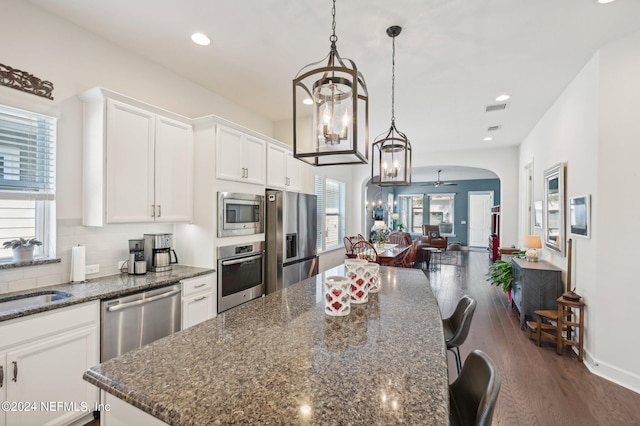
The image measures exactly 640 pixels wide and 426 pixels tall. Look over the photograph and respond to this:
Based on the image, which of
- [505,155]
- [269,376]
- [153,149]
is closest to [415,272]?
[269,376]

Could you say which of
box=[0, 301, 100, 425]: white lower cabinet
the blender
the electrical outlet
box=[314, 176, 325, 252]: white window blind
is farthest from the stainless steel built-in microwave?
box=[314, 176, 325, 252]: white window blind

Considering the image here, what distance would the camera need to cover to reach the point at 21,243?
2084 mm

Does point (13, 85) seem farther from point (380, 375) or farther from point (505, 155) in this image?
point (505, 155)

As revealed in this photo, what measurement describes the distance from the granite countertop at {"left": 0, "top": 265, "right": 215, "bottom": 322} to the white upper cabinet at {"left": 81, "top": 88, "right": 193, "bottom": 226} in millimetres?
479

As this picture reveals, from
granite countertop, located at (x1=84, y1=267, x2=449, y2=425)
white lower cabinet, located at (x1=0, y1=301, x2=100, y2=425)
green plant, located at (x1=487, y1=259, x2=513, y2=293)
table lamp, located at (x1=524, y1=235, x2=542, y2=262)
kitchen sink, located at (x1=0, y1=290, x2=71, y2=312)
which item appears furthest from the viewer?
green plant, located at (x1=487, y1=259, x2=513, y2=293)

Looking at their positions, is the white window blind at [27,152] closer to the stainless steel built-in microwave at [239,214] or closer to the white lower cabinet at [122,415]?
the stainless steel built-in microwave at [239,214]

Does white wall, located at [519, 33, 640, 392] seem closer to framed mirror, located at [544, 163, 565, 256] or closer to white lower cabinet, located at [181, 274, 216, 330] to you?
framed mirror, located at [544, 163, 565, 256]

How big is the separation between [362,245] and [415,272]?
10.5 ft

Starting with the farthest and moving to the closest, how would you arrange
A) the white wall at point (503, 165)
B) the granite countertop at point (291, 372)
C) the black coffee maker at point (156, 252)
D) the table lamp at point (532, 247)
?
the white wall at point (503, 165) < the table lamp at point (532, 247) < the black coffee maker at point (156, 252) < the granite countertop at point (291, 372)

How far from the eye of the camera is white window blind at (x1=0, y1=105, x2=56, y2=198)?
2062 millimetres

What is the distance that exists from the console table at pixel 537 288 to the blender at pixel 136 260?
4.23m

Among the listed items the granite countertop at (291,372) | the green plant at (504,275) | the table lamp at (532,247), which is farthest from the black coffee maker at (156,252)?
the green plant at (504,275)

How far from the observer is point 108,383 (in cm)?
93

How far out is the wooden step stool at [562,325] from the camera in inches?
113
